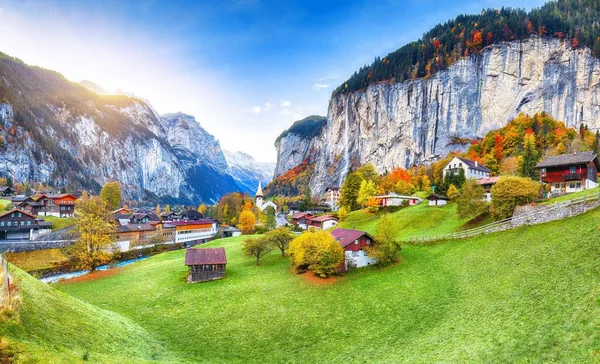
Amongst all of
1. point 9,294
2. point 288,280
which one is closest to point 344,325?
point 288,280

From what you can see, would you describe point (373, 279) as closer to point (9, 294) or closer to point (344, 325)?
point (344, 325)

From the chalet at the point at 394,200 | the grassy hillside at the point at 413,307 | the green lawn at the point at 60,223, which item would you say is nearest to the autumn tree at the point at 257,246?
the grassy hillside at the point at 413,307

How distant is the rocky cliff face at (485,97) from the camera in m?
123

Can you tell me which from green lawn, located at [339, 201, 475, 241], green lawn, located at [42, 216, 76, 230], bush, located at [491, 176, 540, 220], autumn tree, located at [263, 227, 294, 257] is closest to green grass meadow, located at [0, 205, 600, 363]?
bush, located at [491, 176, 540, 220]

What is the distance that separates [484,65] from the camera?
13675cm

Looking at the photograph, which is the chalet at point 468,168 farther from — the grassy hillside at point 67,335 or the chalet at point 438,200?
the grassy hillside at point 67,335

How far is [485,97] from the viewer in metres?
135

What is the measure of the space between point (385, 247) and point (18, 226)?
77.1m

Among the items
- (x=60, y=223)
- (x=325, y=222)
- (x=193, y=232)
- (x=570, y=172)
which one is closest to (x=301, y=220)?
(x=325, y=222)

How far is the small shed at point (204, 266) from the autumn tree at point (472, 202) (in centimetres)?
3608

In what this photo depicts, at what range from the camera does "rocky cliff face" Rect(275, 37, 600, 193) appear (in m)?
123

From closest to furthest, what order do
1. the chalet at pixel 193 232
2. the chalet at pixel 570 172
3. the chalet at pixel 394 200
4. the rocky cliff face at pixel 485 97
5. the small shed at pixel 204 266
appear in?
the small shed at pixel 204 266 < the chalet at pixel 570 172 < the chalet at pixel 394 200 < the chalet at pixel 193 232 < the rocky cliff face at pixel 485 97

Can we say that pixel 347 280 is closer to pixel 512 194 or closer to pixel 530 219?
pixel 530 219

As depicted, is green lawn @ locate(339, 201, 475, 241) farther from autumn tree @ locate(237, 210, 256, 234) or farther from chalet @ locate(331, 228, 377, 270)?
autumn tree @ locate(237, 210, 256, 234)
